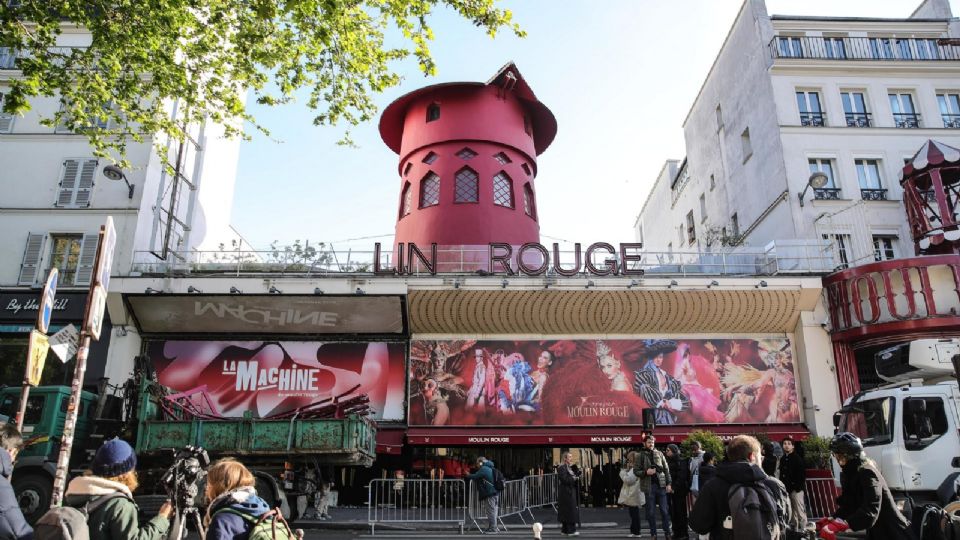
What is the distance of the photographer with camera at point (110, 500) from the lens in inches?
151

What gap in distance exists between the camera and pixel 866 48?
23.4 metres

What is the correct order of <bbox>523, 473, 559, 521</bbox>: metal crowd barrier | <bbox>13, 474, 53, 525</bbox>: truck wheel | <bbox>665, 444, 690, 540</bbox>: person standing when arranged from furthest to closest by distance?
<bbox>523, 473, 559, 521</bbox>: metal crowd barrier → <bbox>13, 474, 53, 525</bbox>: truck wheel → <bbox>665, 444, 690, 540</bbox>: person standing

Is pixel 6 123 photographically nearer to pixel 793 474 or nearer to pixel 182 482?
pixel 182 482

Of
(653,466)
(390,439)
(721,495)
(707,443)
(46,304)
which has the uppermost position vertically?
(46,304)

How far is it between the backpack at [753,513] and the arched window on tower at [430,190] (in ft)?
61.0

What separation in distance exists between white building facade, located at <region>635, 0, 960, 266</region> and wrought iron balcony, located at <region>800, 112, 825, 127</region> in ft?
0.10

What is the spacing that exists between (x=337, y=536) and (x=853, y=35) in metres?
23.0

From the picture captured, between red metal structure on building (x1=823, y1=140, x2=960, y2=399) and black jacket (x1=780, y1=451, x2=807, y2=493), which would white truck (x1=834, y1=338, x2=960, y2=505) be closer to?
black jacket (x1=780, y1=451, x2=807, y2=493)

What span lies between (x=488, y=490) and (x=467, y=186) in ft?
40.5

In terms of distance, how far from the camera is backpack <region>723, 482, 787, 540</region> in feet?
14.3

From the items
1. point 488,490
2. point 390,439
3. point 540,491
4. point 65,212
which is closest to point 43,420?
point 390,439

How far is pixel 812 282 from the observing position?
1905 cm

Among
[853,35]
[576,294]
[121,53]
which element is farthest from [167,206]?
[853,35]

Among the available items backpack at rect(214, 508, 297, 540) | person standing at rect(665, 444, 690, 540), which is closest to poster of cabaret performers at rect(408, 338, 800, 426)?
person standing at rect(665, 444, 690, 540)
